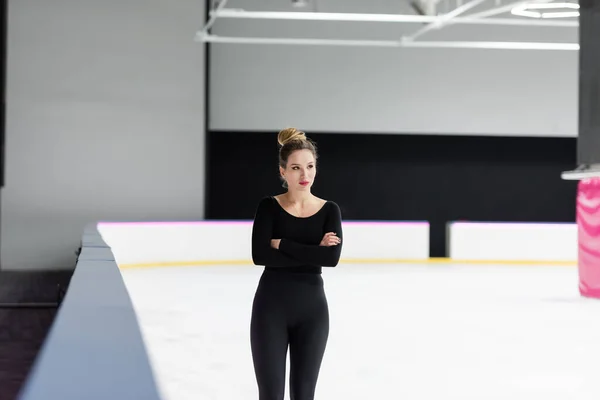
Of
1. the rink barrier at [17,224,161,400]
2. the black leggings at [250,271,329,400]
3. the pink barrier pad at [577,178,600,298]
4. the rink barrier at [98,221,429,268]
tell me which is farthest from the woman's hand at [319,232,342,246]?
the rink barrier at [98,221,429,268]

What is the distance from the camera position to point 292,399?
3734 mm

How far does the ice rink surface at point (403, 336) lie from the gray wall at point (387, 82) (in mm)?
4803

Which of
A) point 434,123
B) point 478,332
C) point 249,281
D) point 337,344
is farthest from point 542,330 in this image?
point 434,123

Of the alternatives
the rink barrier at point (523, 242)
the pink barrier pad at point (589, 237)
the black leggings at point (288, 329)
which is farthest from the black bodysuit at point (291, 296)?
the rink barrier at point (523, 242)

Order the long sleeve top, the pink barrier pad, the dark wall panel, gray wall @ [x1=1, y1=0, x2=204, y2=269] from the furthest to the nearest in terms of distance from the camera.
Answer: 1. the dark wall panel
2. gray wall @ [x1=1, y1=0, x2=204, y2=269]
3. the pink barrier pad
4. the long sleeve top

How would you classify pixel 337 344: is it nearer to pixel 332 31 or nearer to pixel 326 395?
pixel 326 395

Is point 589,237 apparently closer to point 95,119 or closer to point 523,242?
point 523,242

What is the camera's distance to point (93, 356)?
2.16 m

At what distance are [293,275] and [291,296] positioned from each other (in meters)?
0.09

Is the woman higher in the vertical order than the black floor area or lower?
higher

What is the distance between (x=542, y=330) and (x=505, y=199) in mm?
11340

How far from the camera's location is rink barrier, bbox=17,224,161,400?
1753 mm

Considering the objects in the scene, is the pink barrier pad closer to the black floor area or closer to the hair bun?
the black floor area

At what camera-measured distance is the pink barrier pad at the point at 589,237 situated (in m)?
10.8
